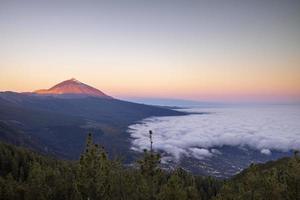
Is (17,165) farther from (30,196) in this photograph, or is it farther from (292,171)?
(292,171)

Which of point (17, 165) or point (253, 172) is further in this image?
point (17, 165)

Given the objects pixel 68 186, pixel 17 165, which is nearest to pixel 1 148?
pixel 17 165

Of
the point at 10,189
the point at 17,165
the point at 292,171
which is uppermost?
the point at 292,171

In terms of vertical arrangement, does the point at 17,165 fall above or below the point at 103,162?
below

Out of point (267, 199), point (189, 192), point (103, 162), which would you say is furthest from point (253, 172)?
point (103, 162)

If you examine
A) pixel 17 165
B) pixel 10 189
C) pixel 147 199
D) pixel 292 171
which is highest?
pixel 292 171

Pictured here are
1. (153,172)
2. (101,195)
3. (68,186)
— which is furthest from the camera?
(68,186)

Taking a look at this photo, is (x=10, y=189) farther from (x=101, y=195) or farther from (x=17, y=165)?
(x=17, y=165)

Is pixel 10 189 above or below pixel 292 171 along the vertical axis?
below

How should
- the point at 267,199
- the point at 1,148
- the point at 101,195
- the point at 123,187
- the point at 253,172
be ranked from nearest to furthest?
the point at 101,195, the point at 267,199, the point at 123,187, the point at 253,172, the point at 1,148
